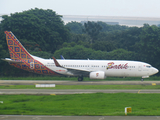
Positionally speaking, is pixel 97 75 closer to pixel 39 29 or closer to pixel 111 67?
pixel 111 67

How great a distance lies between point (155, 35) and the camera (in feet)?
181

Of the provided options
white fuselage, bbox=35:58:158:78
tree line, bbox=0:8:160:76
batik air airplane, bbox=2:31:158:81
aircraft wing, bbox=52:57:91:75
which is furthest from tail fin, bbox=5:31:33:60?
tree line, bbox=0:8:160:76

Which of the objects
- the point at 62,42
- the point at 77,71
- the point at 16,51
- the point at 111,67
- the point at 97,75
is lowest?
the point at 97,75

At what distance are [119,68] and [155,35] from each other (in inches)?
704

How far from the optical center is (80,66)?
140ft

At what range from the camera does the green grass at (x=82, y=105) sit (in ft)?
59.6

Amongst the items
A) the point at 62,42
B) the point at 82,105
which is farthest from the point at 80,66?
the point at 62,42

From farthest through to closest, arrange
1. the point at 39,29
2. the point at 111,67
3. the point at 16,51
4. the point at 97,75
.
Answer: the point at 39,29
the point at 16,51
the point at 111,67
the point at 97,75

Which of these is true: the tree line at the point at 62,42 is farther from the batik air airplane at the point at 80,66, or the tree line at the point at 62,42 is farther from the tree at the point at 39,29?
the batik air airplane at the point at 80,66

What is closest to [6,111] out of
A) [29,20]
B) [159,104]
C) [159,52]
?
[159,104]

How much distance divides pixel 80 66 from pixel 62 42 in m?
34.9

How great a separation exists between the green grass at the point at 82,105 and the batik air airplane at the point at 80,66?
53.8 feet

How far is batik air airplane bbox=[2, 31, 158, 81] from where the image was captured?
41.4 m

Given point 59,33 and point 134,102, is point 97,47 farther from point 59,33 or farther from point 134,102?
point 134,102
